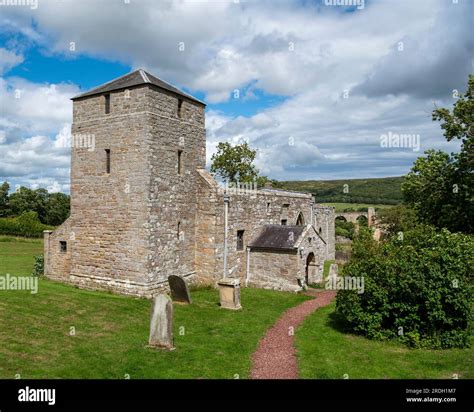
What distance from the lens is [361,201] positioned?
100 m

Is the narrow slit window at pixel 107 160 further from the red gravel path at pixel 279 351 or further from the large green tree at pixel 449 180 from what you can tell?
the large green tree at pixel 449 180

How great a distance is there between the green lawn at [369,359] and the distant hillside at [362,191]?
A: 74432 mm

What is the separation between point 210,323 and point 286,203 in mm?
13612

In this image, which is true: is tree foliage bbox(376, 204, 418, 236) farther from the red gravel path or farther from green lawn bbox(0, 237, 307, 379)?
the red gravel path

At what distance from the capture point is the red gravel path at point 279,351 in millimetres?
9720

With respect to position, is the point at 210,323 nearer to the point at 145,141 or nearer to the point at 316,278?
the point at 145,141

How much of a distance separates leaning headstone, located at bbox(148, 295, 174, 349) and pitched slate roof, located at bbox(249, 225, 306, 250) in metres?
10.7

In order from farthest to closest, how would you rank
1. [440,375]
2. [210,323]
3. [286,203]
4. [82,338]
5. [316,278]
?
[286,203]
[316,278]
[210,323]
[82,338]
[440,375]

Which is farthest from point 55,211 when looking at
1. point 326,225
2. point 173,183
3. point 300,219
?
point 173,183

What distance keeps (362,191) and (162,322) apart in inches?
4769

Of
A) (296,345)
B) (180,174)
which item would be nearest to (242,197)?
(180,174)

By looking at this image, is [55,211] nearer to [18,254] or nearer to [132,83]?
[18,254]

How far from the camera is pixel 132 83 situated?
54.4 feet

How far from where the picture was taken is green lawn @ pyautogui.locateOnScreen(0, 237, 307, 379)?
937 cm
